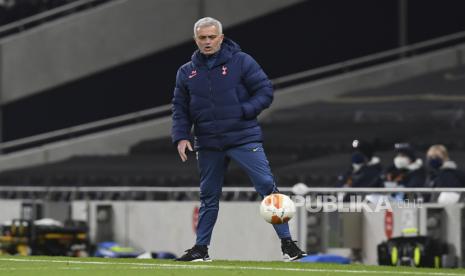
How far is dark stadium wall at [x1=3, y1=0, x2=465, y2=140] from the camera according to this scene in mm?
27359

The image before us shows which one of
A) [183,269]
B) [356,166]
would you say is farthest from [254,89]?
[356,166]

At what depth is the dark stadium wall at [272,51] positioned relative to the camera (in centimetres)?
2736

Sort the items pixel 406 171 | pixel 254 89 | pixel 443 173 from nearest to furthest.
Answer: pixel 254 89 < pixel 443 173 < pixel 406 171

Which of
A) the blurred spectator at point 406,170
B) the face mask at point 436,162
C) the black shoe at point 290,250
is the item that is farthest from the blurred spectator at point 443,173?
the black shoe at point 290,250

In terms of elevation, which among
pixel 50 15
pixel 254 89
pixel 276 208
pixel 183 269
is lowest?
pixel 183 269

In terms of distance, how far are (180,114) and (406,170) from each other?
694cm

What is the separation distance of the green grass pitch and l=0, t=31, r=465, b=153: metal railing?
50.7 ft

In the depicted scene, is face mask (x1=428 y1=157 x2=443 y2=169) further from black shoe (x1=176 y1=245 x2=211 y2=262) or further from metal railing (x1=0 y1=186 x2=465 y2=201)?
black shoe (x1=176 y1=245 x2=211 y2=262)

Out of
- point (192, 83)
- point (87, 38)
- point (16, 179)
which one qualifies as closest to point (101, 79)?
point (87, 38)

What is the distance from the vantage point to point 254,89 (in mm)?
11266

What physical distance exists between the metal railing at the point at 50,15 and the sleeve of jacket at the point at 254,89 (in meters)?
19.7

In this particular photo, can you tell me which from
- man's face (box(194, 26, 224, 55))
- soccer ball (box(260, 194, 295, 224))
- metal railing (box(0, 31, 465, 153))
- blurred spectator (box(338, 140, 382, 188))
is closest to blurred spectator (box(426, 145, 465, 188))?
blurred spectator (box(338, 140, 382, 188))

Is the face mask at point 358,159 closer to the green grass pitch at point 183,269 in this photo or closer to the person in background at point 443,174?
the person in background at point 443,174

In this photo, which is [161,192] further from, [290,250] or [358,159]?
[290,250]
